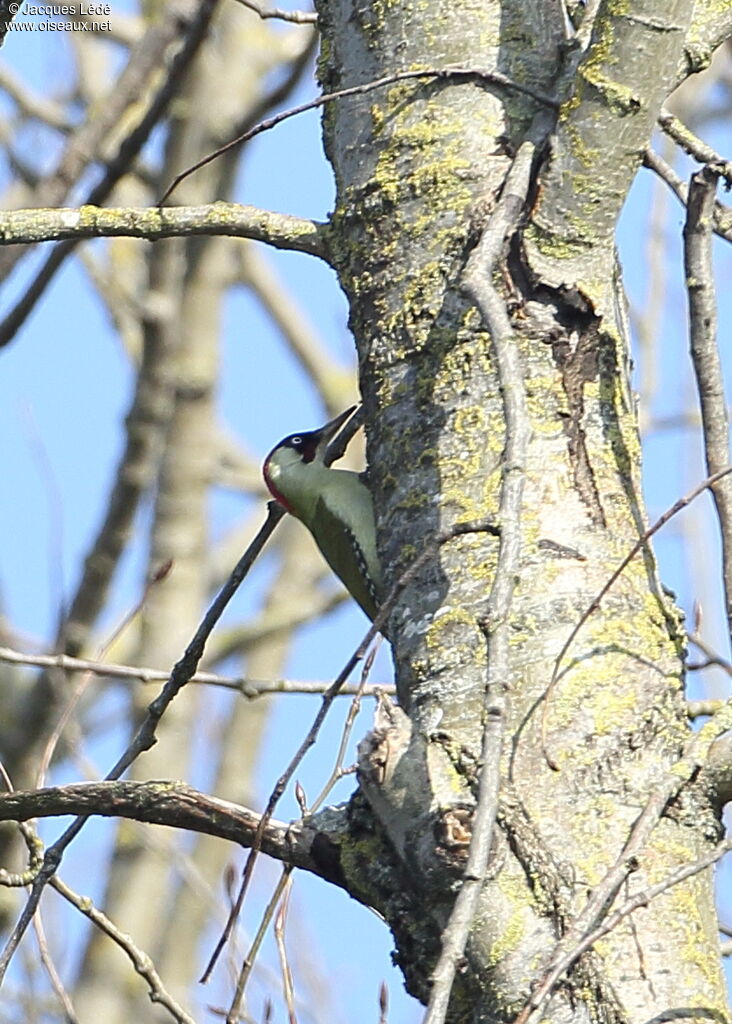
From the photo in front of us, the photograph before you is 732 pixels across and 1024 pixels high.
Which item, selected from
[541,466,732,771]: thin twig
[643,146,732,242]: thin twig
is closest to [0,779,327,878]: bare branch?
[541,466,732,771]: thin twig

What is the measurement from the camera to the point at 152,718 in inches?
92.3

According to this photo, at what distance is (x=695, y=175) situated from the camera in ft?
7.23

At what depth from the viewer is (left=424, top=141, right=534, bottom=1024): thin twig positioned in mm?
1276

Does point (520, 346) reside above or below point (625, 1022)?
above

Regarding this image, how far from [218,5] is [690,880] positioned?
2955mm

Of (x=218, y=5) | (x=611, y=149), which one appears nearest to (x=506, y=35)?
(x=611, y=149)

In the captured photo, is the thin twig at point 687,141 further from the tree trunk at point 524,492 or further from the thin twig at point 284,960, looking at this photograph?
the thin twig at point 284,960

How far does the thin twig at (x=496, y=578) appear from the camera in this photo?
4.19 feet

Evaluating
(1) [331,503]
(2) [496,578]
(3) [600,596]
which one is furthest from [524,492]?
(1) [331,503]

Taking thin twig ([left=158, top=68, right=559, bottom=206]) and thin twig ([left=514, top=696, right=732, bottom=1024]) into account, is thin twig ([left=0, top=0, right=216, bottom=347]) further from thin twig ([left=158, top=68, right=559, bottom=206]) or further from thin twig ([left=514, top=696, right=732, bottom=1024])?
thin twig ([left=514, top=696, right=732, bottom=1024])

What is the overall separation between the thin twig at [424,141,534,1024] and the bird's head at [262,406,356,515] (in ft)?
9.11

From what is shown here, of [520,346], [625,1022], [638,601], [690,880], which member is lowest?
[625,1022]

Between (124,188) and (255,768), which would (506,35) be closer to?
(124,188)

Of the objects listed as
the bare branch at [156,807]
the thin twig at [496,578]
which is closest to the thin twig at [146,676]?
the bare branch at [156,807]
